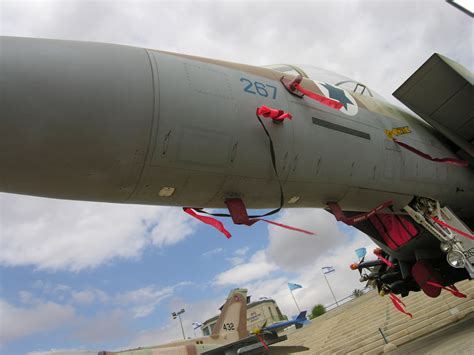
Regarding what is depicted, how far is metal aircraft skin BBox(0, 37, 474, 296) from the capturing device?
235cm

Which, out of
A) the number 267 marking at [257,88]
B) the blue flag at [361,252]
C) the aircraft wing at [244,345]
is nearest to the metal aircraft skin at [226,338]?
the aircraft wing at [244,345]

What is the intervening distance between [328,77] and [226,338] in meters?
17.0

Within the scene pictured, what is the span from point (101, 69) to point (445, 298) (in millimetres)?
16857

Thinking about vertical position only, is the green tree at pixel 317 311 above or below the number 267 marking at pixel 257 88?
above

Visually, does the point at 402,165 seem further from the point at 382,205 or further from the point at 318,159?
the point at 318,159

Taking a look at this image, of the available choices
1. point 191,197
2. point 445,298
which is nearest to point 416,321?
point 445,298

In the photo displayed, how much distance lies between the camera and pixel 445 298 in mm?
14812

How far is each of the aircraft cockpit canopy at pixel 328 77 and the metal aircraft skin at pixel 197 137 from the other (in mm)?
41

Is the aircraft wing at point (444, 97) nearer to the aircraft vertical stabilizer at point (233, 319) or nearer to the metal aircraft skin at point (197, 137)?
the metal aircraft skin at point (197, 137)

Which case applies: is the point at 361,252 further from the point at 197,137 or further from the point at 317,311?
the point at 317,311

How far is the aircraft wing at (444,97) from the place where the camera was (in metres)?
5.69

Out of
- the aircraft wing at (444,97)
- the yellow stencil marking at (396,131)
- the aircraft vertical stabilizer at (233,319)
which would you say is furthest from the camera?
the aircraft vertical stabilizer at (233,319)

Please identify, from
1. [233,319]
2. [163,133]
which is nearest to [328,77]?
[163,133]

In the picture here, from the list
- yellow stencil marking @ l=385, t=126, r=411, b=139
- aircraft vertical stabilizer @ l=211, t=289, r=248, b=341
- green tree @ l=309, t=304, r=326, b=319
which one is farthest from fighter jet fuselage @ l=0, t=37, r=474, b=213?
green tree @ l=309, t=304, r=326, b=319
